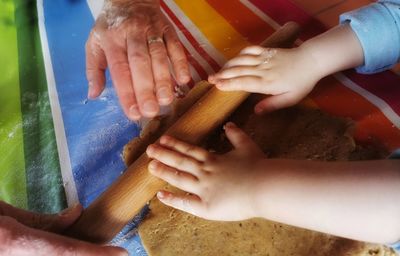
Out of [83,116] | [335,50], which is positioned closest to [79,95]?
[83,116]

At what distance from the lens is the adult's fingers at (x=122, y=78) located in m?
0.81

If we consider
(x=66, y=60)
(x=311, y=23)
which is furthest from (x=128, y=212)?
(x=311, y=23)

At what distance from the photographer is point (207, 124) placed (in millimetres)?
849

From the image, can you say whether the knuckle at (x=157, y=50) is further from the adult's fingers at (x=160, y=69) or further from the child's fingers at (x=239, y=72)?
the child's fingers at (x=239, y=72)

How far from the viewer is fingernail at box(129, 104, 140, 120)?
800mm

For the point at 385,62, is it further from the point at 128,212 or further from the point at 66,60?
the point at 66,60

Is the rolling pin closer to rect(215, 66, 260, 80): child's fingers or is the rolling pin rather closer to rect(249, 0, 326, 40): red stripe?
rect(215, 66, 260, 80): child's fingers

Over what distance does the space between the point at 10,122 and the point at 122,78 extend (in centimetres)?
39

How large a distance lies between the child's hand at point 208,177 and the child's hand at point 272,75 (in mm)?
126

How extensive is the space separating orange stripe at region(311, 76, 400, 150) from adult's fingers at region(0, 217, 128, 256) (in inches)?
21.9

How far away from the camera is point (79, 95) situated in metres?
1.07

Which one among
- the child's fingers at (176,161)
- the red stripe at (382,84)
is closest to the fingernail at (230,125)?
the child's fingers at (176,161)

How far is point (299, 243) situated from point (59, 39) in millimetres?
839

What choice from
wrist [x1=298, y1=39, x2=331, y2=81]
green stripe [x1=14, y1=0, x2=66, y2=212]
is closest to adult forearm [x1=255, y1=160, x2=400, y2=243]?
wrist [x1=298, y1=39, x2=331, y2=81]
